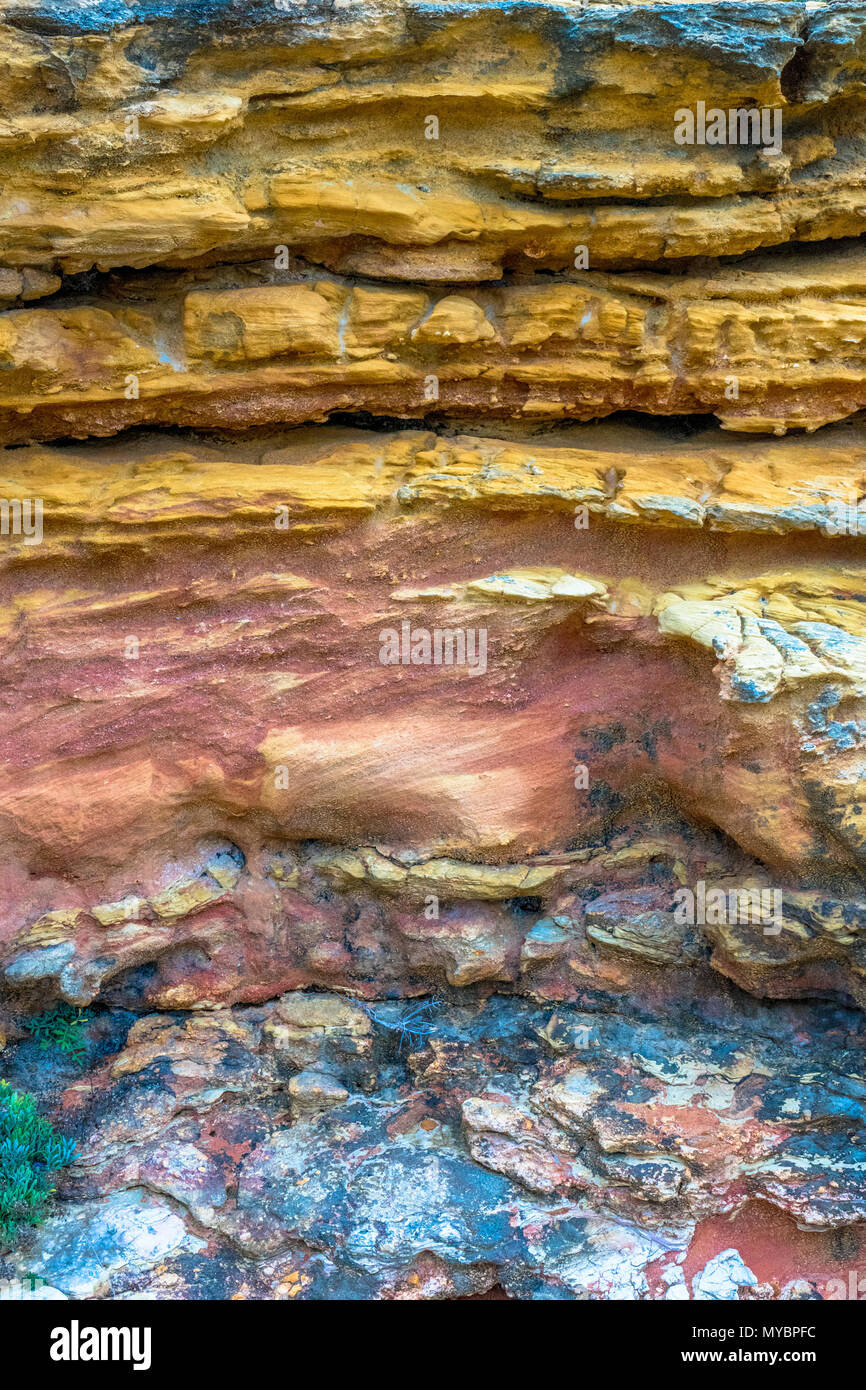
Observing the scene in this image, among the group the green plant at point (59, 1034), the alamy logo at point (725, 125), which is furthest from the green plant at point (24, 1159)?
the alamy logo at point (725, 125)

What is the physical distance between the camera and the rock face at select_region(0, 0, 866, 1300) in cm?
487

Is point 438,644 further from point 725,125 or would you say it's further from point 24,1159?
point 24,1159

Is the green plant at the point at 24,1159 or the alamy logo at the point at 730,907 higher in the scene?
the alamy logo at the point at 730,907

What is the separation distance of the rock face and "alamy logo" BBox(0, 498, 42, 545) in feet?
0.07

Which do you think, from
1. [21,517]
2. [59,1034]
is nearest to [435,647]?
[21,517]

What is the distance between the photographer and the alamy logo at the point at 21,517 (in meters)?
5.42

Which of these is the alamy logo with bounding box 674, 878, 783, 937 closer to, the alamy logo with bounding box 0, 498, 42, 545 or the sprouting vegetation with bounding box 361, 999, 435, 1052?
the sprouting vegetation with bounding box 361, 999, 435, 1052

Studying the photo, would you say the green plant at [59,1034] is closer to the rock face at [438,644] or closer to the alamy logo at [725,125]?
the rock face at [438,644]

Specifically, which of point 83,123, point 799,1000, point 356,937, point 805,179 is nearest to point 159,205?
point 83,123

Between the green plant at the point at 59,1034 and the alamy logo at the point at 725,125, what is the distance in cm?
529

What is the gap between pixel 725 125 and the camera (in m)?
5.14

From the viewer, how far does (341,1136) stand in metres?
5.30

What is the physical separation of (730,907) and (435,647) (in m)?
2.00

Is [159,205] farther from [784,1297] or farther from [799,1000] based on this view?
[784,1297]
